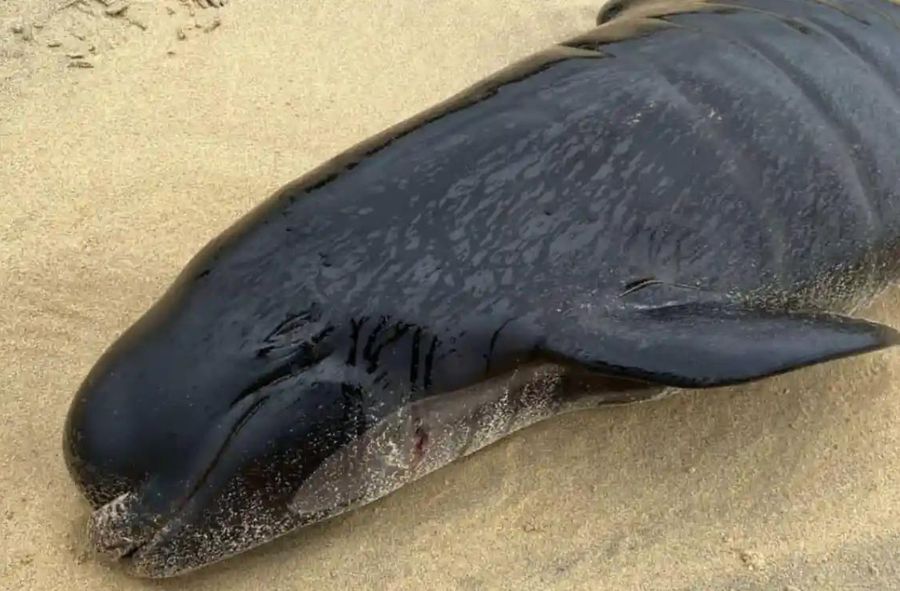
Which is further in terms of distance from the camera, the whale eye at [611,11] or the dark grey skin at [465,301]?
the whale eye at [611,11]

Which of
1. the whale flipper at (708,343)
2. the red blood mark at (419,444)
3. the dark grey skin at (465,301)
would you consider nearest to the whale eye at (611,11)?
the dark grey skin at (465,301)

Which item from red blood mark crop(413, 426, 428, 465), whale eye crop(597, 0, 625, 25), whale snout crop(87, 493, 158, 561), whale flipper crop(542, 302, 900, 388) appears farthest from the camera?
whale eye crop(597, 0, 625, 25)

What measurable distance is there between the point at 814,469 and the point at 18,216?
2528mm

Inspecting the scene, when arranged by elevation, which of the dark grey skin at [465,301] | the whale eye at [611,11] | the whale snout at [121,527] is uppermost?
the whale eye at [611,11]

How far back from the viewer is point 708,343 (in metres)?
2.11

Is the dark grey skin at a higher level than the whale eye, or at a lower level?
lower

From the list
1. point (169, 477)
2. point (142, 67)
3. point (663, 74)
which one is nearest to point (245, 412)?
point (169, 477)

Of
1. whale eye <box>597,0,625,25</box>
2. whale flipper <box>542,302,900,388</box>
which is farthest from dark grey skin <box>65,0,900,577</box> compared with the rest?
whale eye <box>597,0,625,25</box>

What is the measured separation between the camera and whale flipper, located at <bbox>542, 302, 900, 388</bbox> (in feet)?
6.77

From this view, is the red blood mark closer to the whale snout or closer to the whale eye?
the whale snout

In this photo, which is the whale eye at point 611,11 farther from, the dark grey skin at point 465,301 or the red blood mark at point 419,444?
the red blood mark at point 419,444

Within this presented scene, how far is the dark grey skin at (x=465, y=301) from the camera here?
215 centimetres

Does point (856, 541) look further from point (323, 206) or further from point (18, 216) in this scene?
point (18, 216)

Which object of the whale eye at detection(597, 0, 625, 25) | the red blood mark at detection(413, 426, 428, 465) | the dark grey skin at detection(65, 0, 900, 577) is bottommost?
the red blood mark at detection(413, 426, 428, 465)
